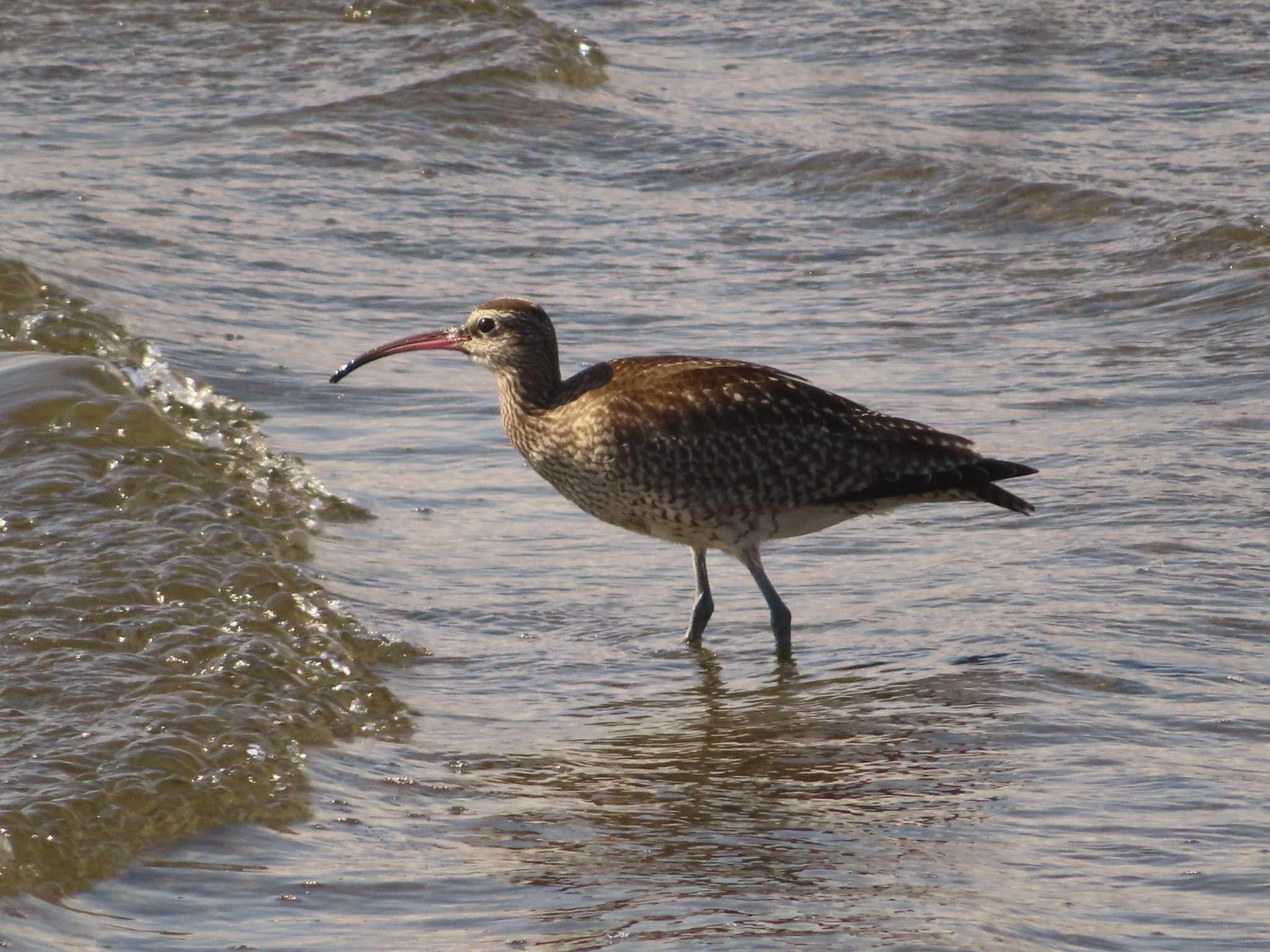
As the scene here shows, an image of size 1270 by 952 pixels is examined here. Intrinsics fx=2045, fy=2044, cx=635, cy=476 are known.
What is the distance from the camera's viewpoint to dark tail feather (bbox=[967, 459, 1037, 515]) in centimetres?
725

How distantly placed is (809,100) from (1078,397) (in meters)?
6.22

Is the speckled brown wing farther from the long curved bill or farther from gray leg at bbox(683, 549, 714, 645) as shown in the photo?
the long curved bill

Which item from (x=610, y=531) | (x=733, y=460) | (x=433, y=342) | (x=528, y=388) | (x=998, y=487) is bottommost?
(x=610, y=531)

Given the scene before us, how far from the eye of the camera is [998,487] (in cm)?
732

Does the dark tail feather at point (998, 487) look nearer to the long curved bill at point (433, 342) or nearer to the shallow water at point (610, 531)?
the shallow water at point (610, 531)

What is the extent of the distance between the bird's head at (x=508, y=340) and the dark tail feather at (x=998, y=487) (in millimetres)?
1641

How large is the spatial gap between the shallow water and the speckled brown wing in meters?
0.45

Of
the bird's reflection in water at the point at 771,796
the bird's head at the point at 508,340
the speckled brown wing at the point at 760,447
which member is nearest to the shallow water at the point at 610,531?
the bird's reflection in water at the point at 771,796

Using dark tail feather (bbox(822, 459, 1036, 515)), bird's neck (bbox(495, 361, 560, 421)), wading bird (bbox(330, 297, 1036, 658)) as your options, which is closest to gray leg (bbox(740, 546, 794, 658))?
wading bird (bbox(330, 297, 1036, 658))

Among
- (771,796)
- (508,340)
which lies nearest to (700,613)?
(508,340)

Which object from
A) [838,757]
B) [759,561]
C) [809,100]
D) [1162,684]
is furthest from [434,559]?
[809,100]

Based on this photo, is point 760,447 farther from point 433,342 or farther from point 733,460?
point 433,342

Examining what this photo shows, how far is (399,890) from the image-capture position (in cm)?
505

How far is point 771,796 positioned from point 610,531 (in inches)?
109
